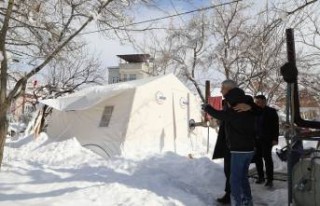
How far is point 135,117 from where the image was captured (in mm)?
13508

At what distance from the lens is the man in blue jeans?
6.32 metres

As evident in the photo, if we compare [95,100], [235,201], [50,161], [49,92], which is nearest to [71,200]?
[235,201]

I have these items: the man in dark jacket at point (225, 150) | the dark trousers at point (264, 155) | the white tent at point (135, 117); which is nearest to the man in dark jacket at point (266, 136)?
the dark trousers at point (264, 155)

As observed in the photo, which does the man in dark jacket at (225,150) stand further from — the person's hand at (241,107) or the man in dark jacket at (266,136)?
the man in dark jacket at (266,136)

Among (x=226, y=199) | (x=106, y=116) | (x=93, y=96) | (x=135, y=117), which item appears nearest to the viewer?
(x=226, y=199)

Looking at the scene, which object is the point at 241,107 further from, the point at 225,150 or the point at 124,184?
the point at 124,184

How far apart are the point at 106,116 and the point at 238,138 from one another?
8265 millimetres

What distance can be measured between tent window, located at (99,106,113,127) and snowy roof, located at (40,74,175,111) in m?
0.34

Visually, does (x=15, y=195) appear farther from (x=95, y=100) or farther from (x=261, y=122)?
(x=95, y=100)

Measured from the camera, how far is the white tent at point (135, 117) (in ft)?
44.1

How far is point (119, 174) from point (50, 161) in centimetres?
374

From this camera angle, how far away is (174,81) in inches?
583

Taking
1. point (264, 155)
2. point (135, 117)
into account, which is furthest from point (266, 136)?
point (135, 117)

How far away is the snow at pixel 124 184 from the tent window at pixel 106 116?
2611 millimetres
